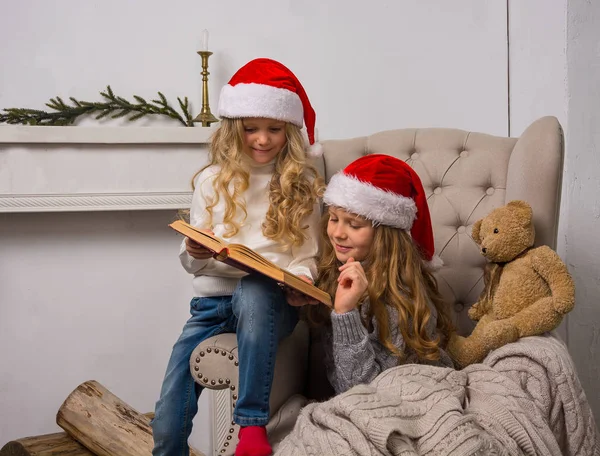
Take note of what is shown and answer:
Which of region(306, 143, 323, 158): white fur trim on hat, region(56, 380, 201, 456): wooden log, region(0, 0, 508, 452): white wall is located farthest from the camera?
region(0, 0, 508, 452): white wall

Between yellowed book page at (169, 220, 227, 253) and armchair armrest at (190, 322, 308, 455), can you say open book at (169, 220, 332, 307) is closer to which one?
yellowed book page at (169, 220, 227, 253)

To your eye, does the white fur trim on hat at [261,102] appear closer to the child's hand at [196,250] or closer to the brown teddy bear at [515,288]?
the child's hand at [196,250]

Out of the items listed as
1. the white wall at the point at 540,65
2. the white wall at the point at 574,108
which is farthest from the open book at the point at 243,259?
the white wall at the point at 540,65

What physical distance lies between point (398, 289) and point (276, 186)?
49 centimetres

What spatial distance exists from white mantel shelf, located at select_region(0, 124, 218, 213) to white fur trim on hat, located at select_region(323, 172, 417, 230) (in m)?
0.94

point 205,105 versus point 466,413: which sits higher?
point 205,105

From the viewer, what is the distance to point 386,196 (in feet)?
5.93

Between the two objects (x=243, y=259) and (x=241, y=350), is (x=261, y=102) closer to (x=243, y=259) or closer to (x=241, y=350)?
(x=243, y=259)

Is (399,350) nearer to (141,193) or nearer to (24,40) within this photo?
Result: (141,193)

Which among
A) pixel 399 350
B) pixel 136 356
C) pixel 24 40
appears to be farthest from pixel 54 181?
pixel 399 350

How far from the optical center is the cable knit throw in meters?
1.39

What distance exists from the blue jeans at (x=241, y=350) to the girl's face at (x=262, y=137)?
0.41 meters

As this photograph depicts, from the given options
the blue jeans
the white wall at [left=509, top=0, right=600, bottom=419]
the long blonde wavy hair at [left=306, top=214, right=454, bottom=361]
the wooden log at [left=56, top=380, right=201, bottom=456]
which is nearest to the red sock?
the blue jeans

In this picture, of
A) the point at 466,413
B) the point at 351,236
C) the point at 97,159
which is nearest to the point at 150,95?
the point at 97,159
